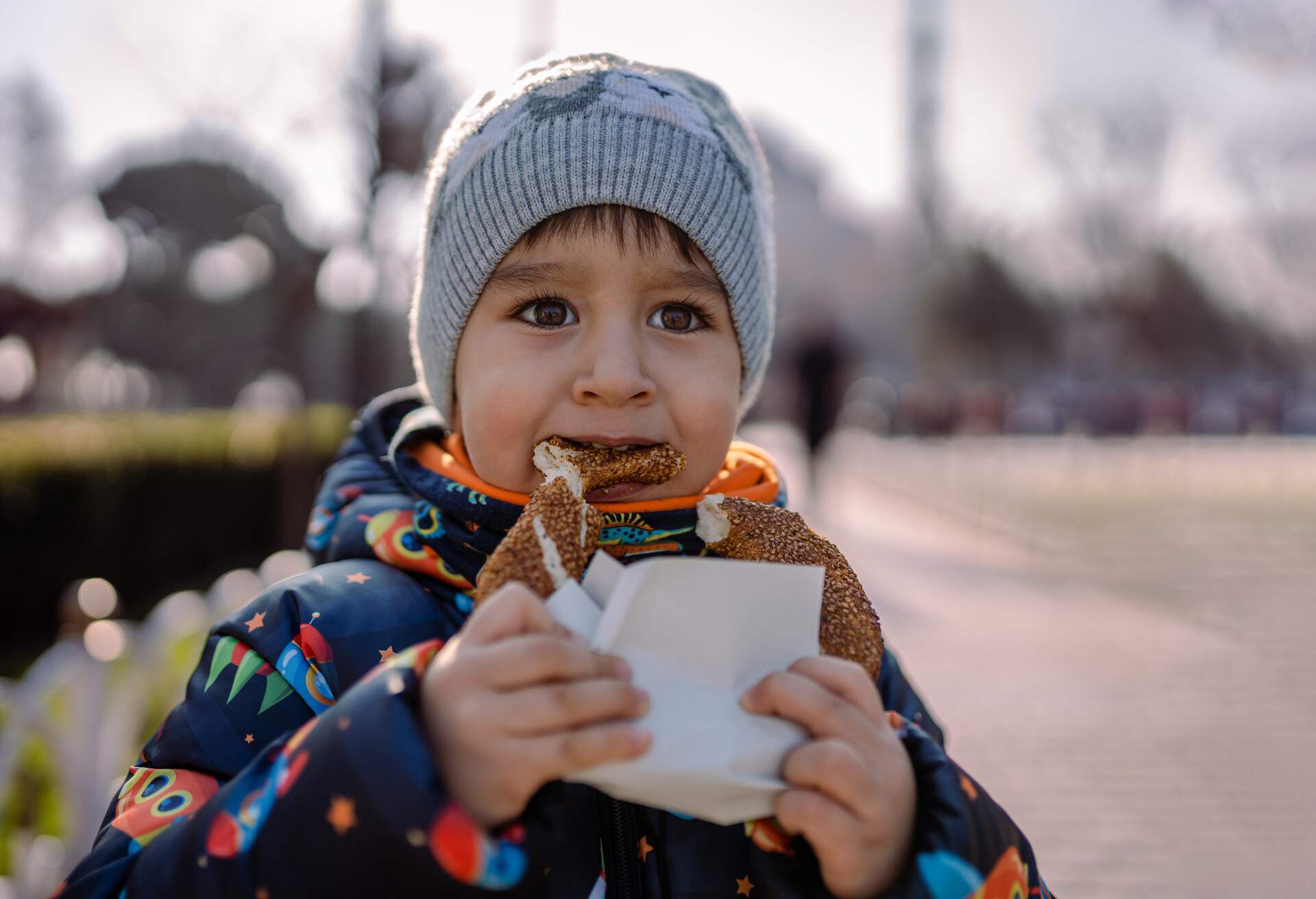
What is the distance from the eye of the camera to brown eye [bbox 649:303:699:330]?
161cm

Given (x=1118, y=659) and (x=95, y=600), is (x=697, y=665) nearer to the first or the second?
(x=95, y=600)

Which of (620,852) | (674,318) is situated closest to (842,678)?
(620,852)

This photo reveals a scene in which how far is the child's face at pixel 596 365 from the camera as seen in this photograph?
1490mm

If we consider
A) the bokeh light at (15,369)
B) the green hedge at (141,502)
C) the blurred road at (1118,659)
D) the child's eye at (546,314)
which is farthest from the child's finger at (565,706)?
the bokeh light at (15,369)

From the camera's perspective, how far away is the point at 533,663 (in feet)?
3.34

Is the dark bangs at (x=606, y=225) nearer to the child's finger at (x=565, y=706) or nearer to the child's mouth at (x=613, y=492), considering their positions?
the child's mouth at (x=613, y=492)

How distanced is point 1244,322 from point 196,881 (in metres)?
50.0

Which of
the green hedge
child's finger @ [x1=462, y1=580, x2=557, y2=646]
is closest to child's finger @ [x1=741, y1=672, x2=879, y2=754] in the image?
child's finger @ [x1=462, y1=580, x2=557, y2=646]

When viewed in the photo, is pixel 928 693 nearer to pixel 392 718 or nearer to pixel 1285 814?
pixel 1285 814

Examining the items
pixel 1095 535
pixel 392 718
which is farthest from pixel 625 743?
pixel 1095 535

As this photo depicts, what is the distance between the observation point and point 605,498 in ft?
4.99

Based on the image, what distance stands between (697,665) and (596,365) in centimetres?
53

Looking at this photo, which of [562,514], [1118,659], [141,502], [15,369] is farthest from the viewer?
[15,369]

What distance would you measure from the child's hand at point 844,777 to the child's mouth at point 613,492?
1.50 ft
